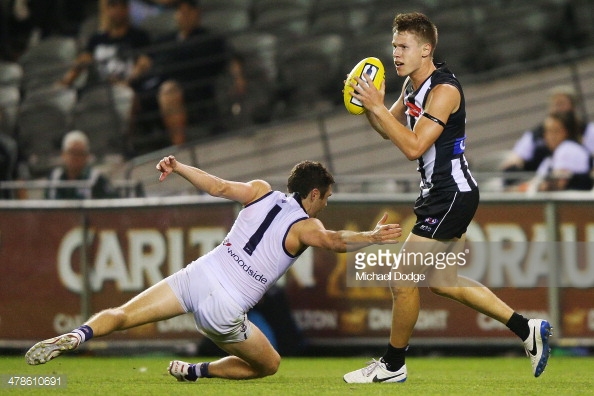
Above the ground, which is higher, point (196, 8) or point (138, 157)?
point (196, 8)

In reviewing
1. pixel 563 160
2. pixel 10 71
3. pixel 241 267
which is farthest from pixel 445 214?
pixel 10 71

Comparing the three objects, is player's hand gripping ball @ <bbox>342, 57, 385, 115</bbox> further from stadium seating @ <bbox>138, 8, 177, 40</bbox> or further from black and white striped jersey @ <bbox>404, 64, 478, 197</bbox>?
stadium seating @ <bbox>138, 8, 177, 40</bbox>

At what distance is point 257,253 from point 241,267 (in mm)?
144

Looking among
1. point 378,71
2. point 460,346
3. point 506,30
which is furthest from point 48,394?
point 506,30

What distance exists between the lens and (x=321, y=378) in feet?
26.5

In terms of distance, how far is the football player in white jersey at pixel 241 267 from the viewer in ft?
23.4

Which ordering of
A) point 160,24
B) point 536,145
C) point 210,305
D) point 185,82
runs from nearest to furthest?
point 210,305
point 536,145
point 185,82
point 160,24

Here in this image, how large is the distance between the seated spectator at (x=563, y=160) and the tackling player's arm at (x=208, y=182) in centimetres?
443

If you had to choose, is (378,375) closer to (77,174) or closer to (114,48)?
(77,174)

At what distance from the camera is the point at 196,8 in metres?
14.3

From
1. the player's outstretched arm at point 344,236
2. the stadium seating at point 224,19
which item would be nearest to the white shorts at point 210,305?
the player's outstretched arm at point 344,236

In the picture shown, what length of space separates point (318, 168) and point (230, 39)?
779 cm

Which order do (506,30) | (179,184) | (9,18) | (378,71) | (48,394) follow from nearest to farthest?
(48,394) → (378,71) → (179,184) → (506,30) → (9,18)

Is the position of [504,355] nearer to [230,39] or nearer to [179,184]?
[179,184]
